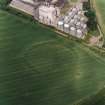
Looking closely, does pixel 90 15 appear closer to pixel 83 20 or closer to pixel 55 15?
pixel 83 20

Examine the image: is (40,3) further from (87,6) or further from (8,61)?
(8,61)

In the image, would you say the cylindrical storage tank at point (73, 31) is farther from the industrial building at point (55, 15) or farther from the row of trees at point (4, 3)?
the row of trees at point (4, 3)

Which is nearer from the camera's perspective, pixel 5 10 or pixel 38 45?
pixel 38 45

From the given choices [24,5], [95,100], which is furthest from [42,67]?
[24,5]

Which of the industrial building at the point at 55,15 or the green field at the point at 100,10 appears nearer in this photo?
the industrial building at the point at 55,15

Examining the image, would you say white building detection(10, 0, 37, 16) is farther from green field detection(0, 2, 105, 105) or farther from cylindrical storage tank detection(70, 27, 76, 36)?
cylindrical storage tank detection(70, 27, 76, 36)

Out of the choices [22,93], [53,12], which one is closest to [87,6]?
[53,12]

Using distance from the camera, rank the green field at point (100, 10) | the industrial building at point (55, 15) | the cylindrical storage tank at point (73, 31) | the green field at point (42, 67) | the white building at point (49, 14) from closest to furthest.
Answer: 1. the green field at point (42, 67)
2. the cylindrical storage tank at point (73, 31)
3. the industrial building at point (55, 15)
4. the green field at point (100, 10)
5. the white building at point (49, 14)

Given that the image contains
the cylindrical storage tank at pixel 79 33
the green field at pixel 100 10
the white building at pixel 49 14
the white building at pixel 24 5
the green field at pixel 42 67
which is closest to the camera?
the green field at pixel 42 67

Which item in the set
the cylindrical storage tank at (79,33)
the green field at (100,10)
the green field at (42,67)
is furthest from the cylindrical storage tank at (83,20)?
the green field at (42,67)
